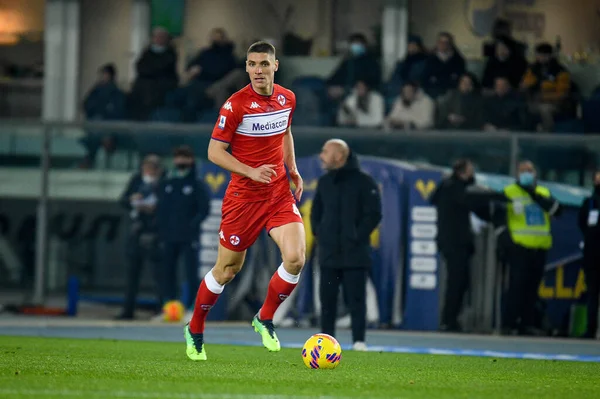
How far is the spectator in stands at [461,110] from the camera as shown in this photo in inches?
693

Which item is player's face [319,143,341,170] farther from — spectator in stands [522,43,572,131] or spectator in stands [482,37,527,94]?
spectator in stands [482,37,527,94]

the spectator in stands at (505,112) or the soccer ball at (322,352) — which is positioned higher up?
the spectator in stands at (505,112)

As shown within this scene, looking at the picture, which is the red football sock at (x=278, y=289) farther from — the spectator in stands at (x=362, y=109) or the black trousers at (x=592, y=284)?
the spectator in stands at (x=362, y=109)

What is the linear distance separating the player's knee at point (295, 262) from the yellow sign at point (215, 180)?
7.63 m

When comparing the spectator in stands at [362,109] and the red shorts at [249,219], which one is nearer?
the red shorts at [249,219]

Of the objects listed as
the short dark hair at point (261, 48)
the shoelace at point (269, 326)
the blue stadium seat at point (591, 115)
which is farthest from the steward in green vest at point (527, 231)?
the short dark hair at point (261, 48)

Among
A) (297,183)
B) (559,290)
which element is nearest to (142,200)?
(559,290)

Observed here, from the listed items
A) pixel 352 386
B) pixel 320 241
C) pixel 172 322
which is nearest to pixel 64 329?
pixel 172 322

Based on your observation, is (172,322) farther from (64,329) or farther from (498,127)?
(498,127)

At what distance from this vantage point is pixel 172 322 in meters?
17.1

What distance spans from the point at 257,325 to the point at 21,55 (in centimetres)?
1627

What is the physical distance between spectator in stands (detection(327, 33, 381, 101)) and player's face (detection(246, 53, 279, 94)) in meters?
9.08

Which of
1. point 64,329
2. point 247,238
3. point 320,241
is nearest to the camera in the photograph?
point 247,238

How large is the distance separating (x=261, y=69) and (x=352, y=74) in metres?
9.65
